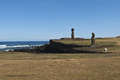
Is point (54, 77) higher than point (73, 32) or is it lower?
lower

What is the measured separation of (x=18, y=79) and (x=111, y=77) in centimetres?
562

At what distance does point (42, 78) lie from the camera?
443 inches

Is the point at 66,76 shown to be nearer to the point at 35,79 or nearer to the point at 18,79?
the point at 35,79

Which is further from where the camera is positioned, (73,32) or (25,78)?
(73,32)

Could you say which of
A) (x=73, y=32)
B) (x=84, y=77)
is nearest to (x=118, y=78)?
(x=84, y=77)

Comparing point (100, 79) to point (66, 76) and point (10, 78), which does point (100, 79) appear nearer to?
point (66, 76)

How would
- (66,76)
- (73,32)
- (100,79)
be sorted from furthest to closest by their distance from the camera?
1. (73,32)
2. (66,76)
3. (100,79)

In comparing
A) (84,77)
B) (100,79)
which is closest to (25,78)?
(84,77)

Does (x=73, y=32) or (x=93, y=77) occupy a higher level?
(x=73, y=32)

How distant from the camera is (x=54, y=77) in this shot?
11.5 metres

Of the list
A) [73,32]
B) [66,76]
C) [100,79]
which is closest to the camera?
[100,79]

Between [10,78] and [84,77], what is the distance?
4552 mm

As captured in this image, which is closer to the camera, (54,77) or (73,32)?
(54,77)

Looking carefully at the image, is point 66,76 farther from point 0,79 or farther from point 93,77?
point 0,79
